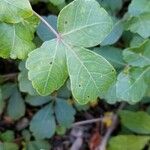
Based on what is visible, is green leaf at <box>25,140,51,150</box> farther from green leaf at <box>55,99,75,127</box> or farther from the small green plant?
green leaf at <box>55,99,75,127</box>

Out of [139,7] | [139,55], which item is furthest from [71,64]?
[139,7]

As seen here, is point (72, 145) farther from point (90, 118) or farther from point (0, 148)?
point (0, 148)

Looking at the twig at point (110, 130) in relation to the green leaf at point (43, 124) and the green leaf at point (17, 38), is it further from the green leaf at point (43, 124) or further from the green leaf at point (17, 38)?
the green leaf at point (17, 38)

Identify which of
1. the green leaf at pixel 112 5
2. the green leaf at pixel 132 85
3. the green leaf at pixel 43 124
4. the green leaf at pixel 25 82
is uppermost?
the green leaf at pixel 112 5

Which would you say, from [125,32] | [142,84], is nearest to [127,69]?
[142,84]

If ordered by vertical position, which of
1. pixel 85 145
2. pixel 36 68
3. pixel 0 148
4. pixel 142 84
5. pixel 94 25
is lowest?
pixel 85 145

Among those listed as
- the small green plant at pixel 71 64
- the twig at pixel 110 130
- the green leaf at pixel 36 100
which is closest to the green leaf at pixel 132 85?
the small green plant at pixel 71 64
